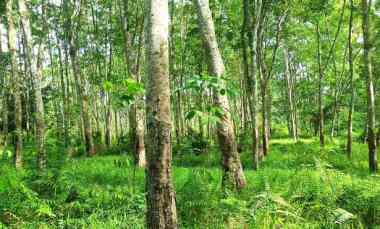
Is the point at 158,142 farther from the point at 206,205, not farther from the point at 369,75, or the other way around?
the point at 369,75

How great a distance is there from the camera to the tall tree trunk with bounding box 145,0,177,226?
145 inches

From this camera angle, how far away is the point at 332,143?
20.2 meters

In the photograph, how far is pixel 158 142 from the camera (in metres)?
3.73

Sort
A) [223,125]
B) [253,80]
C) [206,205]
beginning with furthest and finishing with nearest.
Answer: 1. [253,80]
2. [223,125]
3. [206,205]

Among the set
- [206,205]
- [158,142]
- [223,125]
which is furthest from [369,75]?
[158,142]

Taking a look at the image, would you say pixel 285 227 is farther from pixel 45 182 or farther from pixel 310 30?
pixel 310 30

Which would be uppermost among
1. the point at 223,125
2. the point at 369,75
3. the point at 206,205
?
the point at 369,75

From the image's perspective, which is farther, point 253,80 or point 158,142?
point 253,80

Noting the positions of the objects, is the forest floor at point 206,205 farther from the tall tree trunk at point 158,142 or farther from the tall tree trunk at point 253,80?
the tall tree trunk at point 253,80

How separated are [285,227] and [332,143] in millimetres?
16834

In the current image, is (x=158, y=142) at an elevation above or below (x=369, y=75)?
below

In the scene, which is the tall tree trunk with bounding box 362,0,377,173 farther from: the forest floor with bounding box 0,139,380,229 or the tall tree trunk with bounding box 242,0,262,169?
the forest floor with bounding box 0,139,380,229

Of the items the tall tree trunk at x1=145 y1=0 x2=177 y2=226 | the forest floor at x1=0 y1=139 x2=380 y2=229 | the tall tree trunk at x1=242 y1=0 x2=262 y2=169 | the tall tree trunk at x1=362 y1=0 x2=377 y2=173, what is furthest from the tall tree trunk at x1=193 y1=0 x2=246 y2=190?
the tall tree trunk at x1=362 y1=0 x2=377 y2=173

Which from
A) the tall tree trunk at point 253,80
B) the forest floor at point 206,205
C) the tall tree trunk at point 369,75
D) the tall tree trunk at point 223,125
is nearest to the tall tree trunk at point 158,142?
the forest floor at point 206,205
